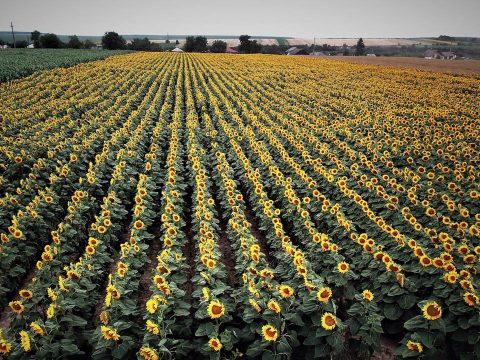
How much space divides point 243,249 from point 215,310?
5.15 ft

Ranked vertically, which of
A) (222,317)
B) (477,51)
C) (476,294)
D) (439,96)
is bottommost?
(222,317)

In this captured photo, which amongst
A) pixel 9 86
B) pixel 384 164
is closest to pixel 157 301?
pixel 384 164

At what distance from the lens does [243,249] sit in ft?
17.7

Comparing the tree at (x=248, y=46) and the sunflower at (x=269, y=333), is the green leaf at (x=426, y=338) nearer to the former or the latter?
the sunflower at (x=269, y=333)

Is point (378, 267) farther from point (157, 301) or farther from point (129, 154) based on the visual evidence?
point (129, 154)

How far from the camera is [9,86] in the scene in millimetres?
23344

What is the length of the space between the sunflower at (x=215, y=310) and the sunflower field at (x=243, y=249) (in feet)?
0.04

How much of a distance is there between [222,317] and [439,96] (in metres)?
21.7

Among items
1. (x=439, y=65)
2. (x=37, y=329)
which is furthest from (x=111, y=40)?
(x=37, y=329)

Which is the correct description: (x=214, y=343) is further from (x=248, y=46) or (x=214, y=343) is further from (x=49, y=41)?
(x=49, y=41)

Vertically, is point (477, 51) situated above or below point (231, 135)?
above

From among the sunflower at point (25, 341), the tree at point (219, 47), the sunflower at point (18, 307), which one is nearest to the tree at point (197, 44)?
the tree at point (219, 47)

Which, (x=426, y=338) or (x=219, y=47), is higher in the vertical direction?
(x=219, y=47)

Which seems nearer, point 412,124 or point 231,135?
point 231,135
